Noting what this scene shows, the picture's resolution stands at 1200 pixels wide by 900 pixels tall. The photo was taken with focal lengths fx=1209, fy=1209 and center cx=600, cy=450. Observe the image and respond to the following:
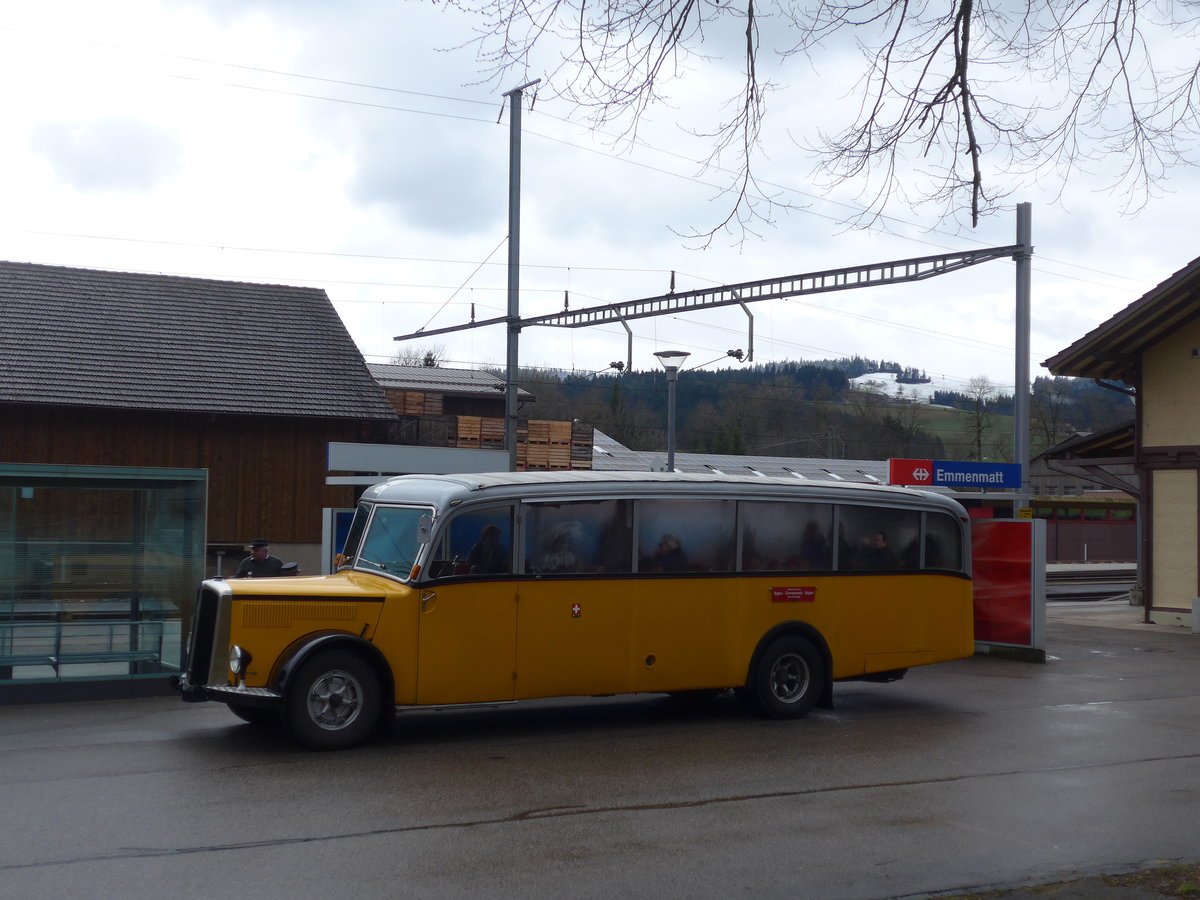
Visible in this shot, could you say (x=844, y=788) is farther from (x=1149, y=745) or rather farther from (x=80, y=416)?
(x=80, y=416)

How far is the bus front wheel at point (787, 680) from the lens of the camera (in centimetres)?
1197

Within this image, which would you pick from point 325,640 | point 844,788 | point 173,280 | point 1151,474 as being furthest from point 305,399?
point 844,788

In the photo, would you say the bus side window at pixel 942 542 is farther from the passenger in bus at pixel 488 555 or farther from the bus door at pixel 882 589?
the passenger in bus at pixel 488 555

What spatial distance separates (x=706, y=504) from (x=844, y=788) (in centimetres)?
370

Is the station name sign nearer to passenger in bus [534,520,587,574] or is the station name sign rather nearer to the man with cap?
passenger in bus [534,520,587,574]

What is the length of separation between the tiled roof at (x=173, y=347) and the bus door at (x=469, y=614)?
21590mm

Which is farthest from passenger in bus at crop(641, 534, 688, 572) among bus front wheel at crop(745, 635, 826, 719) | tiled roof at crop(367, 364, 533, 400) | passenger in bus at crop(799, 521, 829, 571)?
tiled roof at crop(367, 364, 533, 400)

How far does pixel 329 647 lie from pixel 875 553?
604cm

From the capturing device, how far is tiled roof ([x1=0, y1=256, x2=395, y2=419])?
30000 millimetres

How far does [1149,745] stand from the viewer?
11016mm

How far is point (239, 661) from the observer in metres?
9.62

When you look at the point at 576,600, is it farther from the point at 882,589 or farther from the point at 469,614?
the point at 882,589

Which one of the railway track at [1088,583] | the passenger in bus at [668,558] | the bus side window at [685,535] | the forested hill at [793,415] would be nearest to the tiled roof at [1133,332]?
the railway track at [1088,583]

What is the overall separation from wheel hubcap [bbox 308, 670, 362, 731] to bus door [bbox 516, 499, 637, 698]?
4.99 feet
